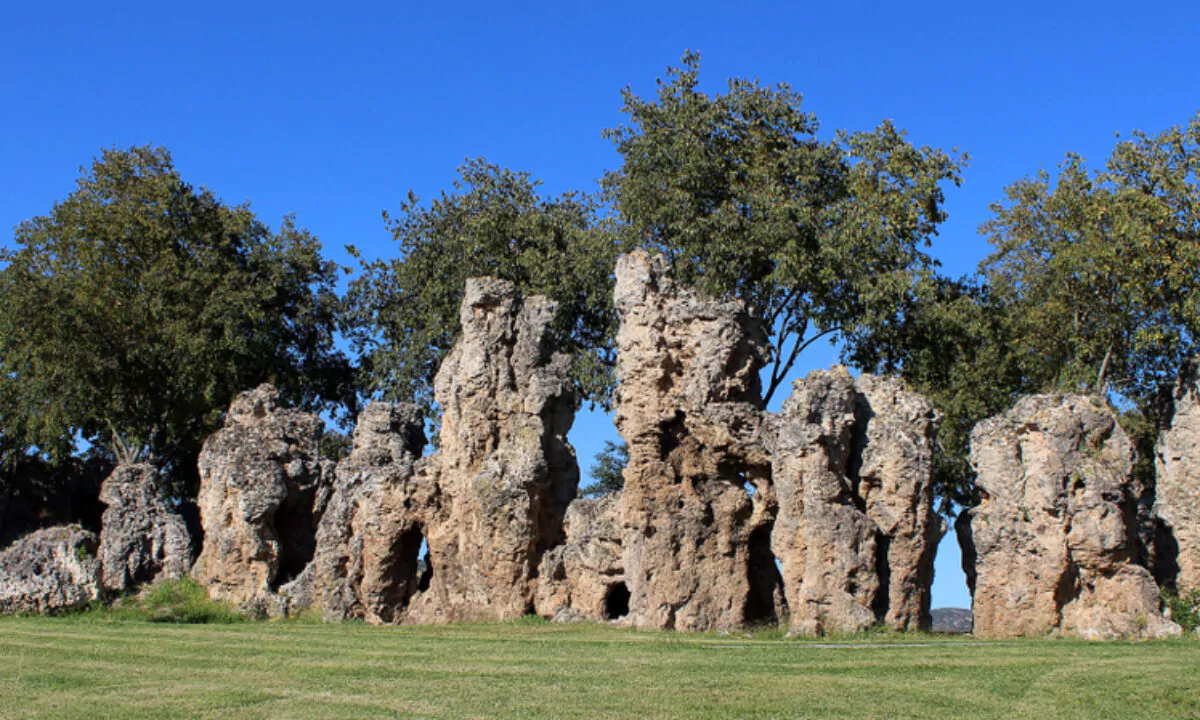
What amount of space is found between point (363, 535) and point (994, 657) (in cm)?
1722

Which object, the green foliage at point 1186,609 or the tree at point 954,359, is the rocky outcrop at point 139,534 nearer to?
the tree at point 954,359

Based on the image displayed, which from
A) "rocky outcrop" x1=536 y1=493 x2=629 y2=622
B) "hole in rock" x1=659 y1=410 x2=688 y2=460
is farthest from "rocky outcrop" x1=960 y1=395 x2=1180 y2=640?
"rocky outcrop" x1=536 y1=493 x2=629 y2=622

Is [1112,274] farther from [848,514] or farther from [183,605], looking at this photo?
[183,605]

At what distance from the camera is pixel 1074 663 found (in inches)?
762

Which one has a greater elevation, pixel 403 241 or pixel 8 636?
Result: pixel 403 241

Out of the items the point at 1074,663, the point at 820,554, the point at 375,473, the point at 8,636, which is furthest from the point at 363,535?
the point at 1074,663

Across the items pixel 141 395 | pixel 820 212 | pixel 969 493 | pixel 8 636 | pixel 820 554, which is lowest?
pixel 8 636

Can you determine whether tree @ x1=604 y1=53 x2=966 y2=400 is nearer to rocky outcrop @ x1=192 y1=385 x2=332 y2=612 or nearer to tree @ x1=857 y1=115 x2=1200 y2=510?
tree @ x1=857 y1=115 x2=1200 y2=510

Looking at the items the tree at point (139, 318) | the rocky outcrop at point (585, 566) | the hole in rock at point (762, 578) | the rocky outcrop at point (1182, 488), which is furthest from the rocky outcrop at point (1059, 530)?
the tree at point (139, 318)

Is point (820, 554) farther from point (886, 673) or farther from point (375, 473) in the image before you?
point (375, 473)

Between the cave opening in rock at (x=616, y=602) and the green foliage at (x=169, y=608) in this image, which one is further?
the green foliage at (x=169, y=608)

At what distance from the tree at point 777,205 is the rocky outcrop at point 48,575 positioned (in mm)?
18568

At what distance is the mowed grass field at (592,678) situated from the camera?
16219 millimetres

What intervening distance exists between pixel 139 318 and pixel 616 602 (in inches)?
799
